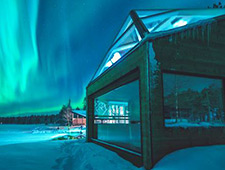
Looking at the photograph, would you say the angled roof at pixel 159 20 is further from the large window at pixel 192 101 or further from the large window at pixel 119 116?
the large window at pixel 119 116

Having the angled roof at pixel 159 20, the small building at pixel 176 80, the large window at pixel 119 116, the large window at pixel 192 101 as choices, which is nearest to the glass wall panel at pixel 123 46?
the angled roof at pixel 159 20

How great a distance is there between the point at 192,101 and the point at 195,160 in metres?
2.14

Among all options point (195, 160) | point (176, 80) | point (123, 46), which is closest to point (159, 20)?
point (123, 46)

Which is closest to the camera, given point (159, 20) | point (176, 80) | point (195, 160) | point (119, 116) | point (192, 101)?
point (195, 160)

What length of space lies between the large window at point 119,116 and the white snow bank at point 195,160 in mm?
3668

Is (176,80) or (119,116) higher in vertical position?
(176,80)

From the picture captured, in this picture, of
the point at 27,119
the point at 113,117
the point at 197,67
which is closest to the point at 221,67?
the point at 197,67

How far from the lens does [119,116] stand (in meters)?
16.5

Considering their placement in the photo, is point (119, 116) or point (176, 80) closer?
point (176, 80)

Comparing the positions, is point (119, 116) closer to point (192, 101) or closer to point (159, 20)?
point (159, 20)

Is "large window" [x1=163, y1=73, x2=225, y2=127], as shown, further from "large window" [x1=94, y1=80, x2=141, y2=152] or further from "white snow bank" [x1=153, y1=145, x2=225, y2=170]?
"large window" [x1=94, y1=80, x2=141, y2=152]

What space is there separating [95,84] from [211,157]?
754 cm

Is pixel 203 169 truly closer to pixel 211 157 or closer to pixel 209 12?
pixel 211 157

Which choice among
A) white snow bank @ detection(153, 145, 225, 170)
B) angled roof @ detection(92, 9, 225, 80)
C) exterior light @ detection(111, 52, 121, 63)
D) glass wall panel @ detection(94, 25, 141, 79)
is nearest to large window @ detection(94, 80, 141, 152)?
exterior light @ detection(111, 52, 121, 63)
